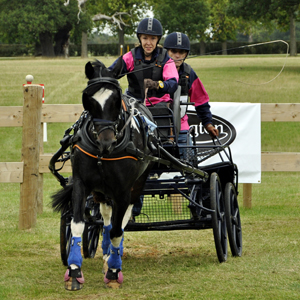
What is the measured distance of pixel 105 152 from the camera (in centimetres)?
403

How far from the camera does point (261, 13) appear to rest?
1305 inches

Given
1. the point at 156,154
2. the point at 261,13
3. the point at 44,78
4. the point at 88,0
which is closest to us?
the point at 156,154

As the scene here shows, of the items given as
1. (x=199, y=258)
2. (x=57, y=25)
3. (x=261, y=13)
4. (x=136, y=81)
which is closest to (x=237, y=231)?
(x=199, y=258)

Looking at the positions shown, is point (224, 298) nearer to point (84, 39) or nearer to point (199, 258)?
point (199, 258)

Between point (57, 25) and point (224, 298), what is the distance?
53714 millimetres

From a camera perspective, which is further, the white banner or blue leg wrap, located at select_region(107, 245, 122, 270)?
the white banner

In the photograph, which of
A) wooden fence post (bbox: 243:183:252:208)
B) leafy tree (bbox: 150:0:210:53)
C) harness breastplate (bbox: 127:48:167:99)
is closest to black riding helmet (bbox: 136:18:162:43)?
harness breastplate (bbox: 127:48:167:99)

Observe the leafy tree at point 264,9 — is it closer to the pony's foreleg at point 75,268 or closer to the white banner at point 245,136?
the white banner at point 245,136

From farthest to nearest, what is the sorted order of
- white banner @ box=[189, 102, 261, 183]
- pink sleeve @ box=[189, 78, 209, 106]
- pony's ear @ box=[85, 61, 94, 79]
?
white banner @ box=[189, 102, 261, 183] < pink sleeve @ box=[189, 78, 209, 106] < pony's ear @ box=[85, 61, 94, 79]

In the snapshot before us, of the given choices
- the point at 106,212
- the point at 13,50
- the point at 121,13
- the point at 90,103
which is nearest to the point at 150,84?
the point at 90,103

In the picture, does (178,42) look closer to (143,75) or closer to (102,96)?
(143,75)

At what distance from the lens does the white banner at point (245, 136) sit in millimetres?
8273

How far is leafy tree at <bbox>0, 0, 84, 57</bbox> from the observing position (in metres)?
50.9

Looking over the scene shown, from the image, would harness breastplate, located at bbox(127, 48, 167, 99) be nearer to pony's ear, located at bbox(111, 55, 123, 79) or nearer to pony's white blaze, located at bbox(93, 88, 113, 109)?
pony's ear, located at bbox(111, 55, 123, 79)
